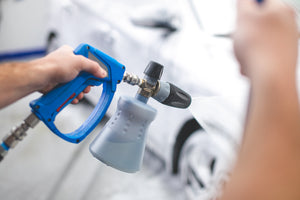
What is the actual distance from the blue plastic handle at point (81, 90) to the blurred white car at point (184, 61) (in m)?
0.03

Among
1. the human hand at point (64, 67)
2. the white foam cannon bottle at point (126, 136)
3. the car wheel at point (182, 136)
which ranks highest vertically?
the human hand at point (64, 67)

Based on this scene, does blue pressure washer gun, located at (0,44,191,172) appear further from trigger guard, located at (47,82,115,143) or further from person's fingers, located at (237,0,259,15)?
person's fingers, located at (237,0,259,15)

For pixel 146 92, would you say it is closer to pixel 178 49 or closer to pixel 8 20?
pixel 178 49

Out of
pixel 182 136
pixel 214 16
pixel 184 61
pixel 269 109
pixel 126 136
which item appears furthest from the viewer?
pixel 182 136

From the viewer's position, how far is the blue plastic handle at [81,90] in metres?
0.48

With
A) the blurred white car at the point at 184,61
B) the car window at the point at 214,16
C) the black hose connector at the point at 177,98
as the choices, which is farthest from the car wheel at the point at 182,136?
the black hose connector at the point at 177,98

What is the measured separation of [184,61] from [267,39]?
61cm

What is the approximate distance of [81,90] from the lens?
510 mm

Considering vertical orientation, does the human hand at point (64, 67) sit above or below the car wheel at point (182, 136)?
above

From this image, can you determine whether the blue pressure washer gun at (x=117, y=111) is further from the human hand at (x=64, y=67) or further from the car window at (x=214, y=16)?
the car window at (x=214, y=16)

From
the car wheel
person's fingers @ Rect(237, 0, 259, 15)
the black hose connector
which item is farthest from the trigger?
the car wheel

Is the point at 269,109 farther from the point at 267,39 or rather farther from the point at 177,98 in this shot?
the point at 177,98

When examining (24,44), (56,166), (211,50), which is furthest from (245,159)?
(24,44)

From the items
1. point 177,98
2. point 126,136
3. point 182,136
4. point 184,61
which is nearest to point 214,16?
point 184,61
